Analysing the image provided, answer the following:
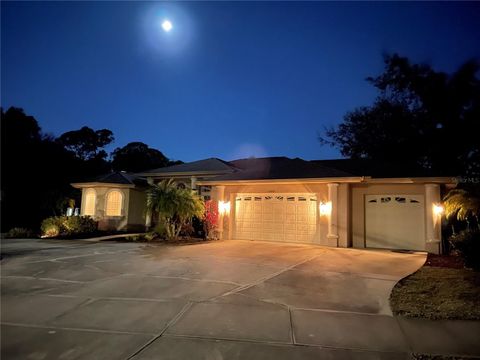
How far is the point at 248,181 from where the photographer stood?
1409cm

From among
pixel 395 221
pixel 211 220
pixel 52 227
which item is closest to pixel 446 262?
pixel 395 221

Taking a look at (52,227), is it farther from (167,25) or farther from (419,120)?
(419,120)

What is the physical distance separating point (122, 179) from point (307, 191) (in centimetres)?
1163

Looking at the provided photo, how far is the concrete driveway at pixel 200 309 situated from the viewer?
367 cm

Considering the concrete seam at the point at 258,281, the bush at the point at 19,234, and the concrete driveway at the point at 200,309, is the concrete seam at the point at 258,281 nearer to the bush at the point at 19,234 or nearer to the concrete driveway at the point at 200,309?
the concrete driveway at the point at 200,309

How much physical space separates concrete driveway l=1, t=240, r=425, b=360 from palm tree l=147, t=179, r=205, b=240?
501cm

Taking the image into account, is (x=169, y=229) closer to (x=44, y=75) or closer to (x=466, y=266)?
(x=466, y=266)

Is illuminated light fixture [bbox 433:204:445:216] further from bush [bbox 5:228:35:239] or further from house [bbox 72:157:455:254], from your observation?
bush [bbox 5:228:35:239]

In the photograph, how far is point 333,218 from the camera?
1268 centimetres

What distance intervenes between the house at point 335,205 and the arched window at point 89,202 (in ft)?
27.7

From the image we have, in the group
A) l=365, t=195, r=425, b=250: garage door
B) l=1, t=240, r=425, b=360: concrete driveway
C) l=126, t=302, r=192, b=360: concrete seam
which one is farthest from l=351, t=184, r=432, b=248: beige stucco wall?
l=126, t=302, r=192, b=360: concrete seam

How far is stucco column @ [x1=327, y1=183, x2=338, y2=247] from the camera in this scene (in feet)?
41.3

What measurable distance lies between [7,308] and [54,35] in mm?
17666

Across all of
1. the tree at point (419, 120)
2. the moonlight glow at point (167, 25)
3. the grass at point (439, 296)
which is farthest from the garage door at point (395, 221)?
the tree at point (419, 120)
